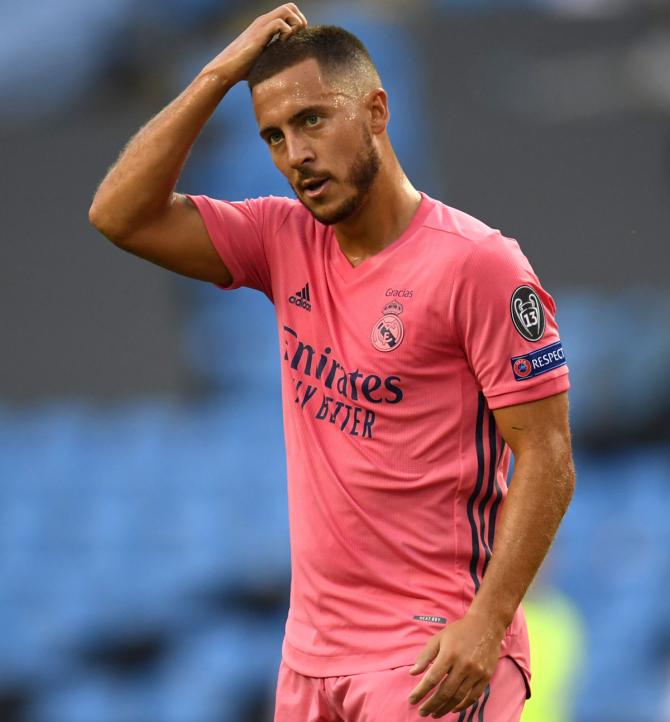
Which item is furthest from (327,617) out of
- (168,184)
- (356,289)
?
(168,184)

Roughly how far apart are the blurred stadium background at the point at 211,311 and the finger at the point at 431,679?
17.8ft

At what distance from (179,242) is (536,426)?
84cm

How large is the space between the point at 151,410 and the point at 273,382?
2.75ft

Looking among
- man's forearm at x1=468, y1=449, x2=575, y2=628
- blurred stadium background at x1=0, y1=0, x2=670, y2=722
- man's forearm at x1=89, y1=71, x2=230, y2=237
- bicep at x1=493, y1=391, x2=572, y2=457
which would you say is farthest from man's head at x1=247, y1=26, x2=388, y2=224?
blurred stadium background at x1=0, y1=0, x2=670, y2=722

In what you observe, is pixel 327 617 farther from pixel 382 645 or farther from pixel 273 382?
pixel 273 382

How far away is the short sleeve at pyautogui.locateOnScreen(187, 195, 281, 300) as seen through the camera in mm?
2854

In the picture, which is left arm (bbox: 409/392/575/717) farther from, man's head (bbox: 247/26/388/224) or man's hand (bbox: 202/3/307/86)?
man's hand (bbox: 202/3/307/86)

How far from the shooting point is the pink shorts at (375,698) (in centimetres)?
256

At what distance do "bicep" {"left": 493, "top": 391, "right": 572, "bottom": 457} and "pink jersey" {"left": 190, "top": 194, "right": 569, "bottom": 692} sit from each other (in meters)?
0.02

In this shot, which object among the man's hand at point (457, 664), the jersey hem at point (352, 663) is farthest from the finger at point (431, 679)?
the jersey hem at point (352, 663)

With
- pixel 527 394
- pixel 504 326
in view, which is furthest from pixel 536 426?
pixel 504 326

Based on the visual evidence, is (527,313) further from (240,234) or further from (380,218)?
(240,234)

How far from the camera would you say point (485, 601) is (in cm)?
249

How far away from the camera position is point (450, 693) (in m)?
2.46
